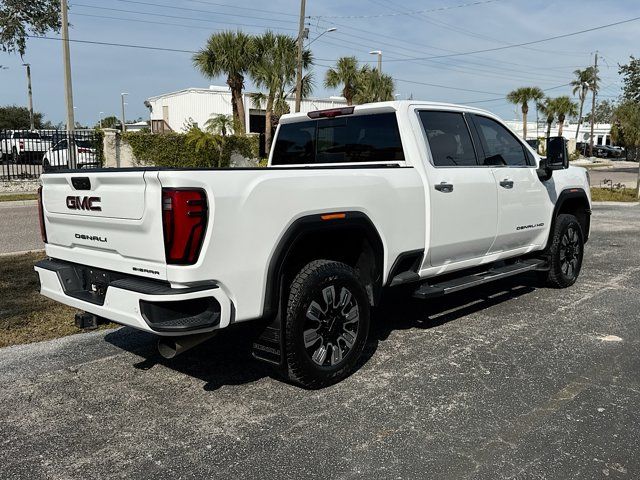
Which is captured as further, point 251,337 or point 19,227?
point 19,227

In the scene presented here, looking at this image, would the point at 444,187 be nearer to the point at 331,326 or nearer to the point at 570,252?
the point at 331,326

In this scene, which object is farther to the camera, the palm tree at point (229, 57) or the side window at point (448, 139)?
the palm tree at point (229, 57)

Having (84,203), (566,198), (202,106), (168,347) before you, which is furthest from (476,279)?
(202,106)

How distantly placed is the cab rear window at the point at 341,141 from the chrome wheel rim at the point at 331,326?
1.42m

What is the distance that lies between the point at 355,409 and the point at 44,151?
21.1 metres

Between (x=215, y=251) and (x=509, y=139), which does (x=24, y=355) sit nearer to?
(x=215, y=251)

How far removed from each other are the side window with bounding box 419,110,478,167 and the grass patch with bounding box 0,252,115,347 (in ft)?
10.9

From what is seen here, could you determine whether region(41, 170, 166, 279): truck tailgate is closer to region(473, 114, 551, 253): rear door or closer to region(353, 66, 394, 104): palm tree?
region(473, 114, 551, 253): rear door

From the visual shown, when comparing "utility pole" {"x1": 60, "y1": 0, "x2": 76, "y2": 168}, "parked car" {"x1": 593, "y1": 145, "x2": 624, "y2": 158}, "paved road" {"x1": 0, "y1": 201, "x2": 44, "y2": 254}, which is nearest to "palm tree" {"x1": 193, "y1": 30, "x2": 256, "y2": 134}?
"utility pole" {"x1": 60, "y1": 0, "x2": 76, "y2": 168}

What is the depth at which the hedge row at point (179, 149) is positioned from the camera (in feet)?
75.2

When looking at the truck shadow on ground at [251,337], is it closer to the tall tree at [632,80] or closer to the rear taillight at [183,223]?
the rear taillight at [183,223]

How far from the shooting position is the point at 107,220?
369cm

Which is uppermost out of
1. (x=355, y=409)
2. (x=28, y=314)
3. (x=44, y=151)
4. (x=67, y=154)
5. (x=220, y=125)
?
(x=220, y=125)

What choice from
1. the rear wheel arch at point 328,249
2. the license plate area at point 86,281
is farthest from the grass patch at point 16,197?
the rear wheel arch at point 328,249
